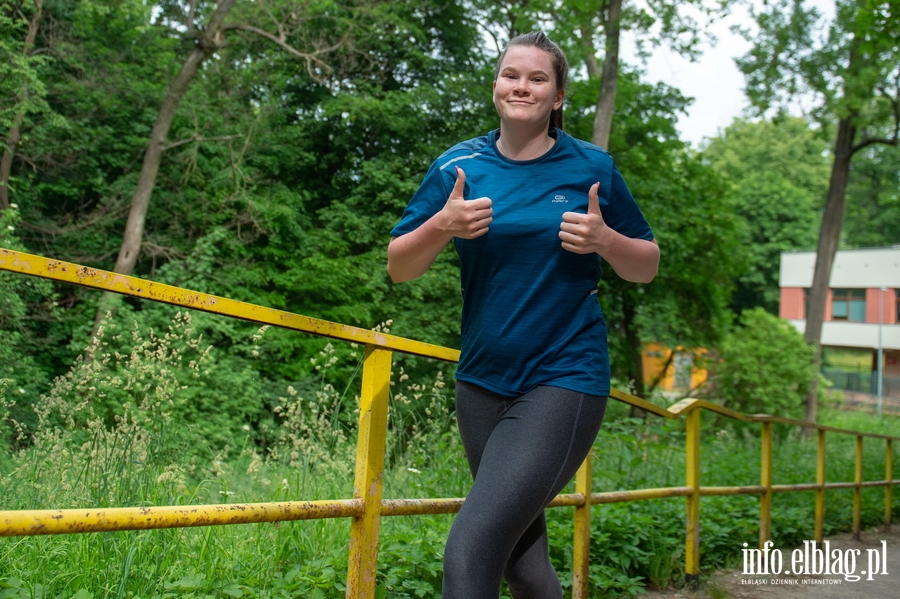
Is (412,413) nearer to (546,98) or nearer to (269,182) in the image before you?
(546,98)

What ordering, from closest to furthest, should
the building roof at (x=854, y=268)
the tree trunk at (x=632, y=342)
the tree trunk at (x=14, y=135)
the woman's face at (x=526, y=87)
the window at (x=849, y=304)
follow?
1. the woman's face at (x=526, y=87)
2. the tree trunk at (x=14, y=135)
3. the tree trunk at (x=632, y=342)
4. the building roof at (x=854, y=268)
5. the window at (x=849, y=304)

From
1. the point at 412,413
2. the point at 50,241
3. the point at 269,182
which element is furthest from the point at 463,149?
the point at 269,182

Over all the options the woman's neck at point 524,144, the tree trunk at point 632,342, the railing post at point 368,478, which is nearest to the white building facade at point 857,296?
the tree trunk at point 632,342

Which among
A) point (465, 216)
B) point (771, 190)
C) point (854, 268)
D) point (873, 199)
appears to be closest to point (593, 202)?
point (465, 216)

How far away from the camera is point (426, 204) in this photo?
2264 mm

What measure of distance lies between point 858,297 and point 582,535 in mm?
49914

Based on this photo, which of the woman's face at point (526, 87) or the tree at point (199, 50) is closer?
the woman's face at point (526, 87)

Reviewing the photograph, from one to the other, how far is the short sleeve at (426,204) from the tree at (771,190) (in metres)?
46.7

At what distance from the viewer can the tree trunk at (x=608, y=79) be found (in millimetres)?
14883

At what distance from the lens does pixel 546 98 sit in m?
2.21

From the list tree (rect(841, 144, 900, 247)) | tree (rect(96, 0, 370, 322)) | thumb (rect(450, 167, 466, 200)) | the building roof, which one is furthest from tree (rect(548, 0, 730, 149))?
the building roof

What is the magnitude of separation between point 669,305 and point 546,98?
19.9 m

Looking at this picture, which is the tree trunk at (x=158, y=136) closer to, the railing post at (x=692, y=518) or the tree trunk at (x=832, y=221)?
the railing post at (x=692, y=518)

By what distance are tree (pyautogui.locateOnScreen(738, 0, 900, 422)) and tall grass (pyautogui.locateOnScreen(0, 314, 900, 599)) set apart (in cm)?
1588
